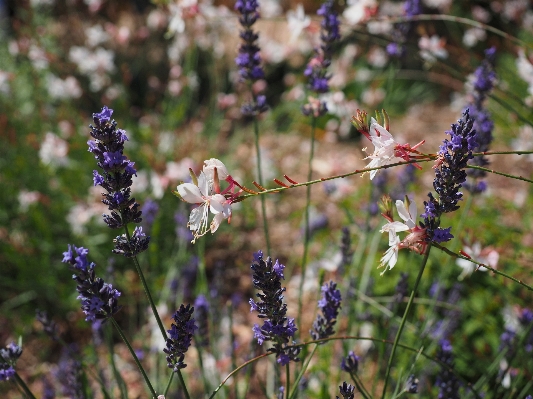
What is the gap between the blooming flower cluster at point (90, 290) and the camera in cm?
115

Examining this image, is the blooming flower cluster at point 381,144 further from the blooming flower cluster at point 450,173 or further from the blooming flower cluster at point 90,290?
the blooming flower cluster at point 90,290

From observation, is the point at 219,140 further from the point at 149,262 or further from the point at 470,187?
the point at 470,187

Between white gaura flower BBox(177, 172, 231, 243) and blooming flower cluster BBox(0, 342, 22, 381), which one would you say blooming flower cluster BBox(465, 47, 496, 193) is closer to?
white gaura flower BBox(177, 172, 231, 243)

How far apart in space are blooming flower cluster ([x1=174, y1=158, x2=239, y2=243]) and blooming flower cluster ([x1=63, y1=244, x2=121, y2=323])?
24 centimetres

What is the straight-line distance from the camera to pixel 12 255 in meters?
3.20

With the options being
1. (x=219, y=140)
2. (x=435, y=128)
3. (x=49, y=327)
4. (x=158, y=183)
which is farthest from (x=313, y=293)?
(x=435, y=128)

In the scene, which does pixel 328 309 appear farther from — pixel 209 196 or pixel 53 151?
pixel 53 151

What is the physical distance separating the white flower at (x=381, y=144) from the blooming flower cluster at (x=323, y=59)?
2.47 ft

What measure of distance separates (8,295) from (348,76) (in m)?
3.98

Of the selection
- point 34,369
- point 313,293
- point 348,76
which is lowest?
point 34,369

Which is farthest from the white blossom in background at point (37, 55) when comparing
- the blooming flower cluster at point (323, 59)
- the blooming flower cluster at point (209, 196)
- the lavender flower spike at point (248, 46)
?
the blooming flower cluster at point (209, 196)

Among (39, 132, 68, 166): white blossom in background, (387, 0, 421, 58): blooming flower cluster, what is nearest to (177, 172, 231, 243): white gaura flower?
(387, 0, 421, 58): blooming flower cluster

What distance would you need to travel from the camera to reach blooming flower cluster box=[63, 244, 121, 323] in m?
1.15

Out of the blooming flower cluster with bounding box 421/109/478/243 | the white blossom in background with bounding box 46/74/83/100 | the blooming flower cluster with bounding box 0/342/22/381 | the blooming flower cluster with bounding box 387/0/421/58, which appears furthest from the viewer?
the white blossom in background with bounding box 46/74/83/100
